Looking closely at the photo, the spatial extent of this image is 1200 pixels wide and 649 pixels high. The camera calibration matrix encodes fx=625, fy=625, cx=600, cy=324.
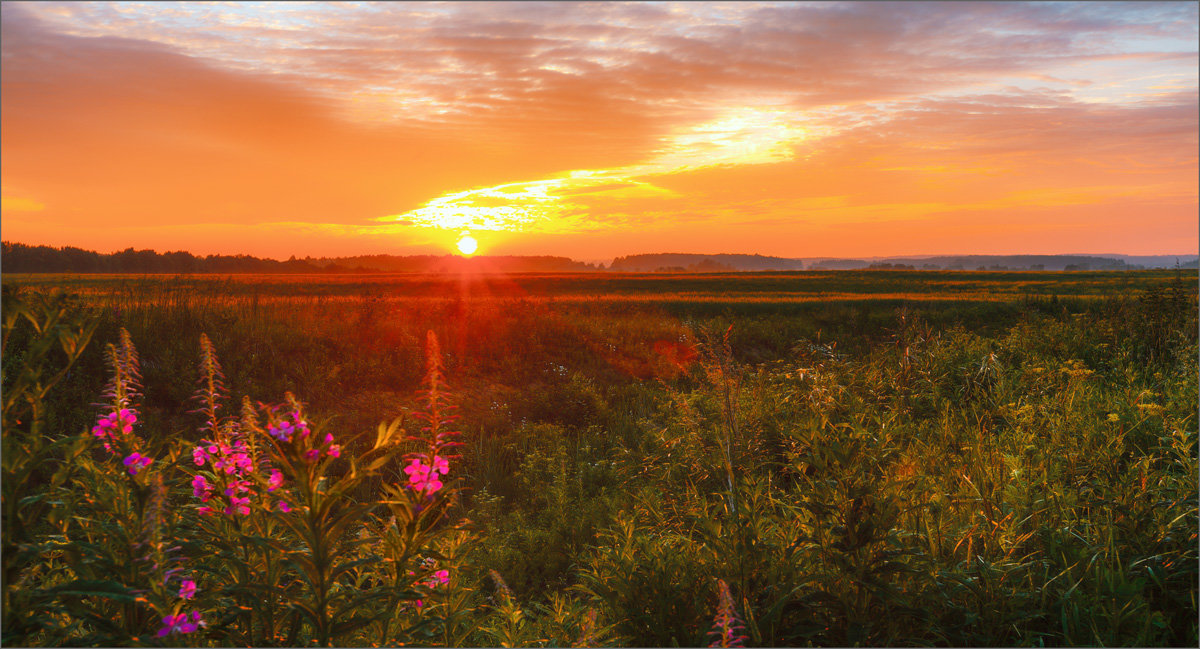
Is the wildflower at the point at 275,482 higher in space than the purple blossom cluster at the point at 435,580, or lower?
higher

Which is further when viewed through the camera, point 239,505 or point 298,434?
point 239,505

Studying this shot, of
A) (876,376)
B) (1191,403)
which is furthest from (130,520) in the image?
(1191,403)

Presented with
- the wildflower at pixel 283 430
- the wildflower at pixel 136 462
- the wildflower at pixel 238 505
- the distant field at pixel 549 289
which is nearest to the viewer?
the wildflower at pixel 283 430

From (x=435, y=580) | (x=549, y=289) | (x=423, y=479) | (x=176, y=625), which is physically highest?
(x=549, y=289)

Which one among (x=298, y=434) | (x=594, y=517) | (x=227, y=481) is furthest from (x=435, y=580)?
(x=594, y=517)

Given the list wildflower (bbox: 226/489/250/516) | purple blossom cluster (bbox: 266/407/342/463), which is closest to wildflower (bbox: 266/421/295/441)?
purple blossom cluster (bbox: 266/407/342/463)

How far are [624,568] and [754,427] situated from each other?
255 centimetres

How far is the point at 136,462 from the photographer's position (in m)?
2.27

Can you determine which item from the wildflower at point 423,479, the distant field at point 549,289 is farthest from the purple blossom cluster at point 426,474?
the distant field at point 549,289

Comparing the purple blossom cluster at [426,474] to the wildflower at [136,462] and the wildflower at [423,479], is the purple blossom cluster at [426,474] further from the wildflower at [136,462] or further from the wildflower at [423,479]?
the wildflower at [136,462]

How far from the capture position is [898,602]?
2891mm

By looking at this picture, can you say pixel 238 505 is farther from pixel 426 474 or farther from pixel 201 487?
pixel 426 474

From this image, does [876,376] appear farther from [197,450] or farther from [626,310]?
[626,310]

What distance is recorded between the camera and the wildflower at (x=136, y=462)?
2.23 m
